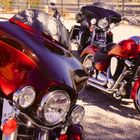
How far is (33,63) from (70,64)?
1.25 ft

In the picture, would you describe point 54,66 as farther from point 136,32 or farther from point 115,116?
point 136,32

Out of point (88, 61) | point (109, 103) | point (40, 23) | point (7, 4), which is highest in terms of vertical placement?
point (40, 23)

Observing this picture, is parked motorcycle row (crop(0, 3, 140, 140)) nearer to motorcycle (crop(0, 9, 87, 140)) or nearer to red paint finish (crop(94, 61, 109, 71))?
motorcycle (crop(0, 9, 87, 140))

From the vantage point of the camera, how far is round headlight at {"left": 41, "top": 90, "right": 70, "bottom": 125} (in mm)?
2422

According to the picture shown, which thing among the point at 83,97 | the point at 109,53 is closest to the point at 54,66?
the point at 109,53

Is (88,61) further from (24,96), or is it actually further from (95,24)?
(24,96)

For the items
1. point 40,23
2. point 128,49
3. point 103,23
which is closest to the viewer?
point 40,23

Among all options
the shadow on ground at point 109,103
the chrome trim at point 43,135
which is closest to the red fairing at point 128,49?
the shadow on ground at point 109,103

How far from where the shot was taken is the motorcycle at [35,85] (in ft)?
7.91

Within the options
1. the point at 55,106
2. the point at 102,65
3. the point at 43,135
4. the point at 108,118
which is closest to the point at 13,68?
the point at 55,106

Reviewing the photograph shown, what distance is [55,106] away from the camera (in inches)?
97.9

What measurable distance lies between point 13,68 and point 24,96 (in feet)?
0.84

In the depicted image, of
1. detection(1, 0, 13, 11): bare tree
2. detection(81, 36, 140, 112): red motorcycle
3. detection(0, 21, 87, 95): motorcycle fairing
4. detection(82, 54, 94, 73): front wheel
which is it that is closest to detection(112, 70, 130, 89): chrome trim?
detection(81, 36, 140, 112): red motorcycle

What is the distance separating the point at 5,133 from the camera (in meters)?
2.36
